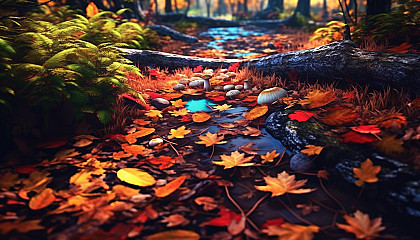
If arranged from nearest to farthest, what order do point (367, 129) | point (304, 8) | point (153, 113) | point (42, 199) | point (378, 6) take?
point (42, 199) < point (367, 129) < point (153, 113) < point (378, 6) < point (304, 8)

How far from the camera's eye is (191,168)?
2.11m

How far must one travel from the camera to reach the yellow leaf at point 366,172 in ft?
5.44

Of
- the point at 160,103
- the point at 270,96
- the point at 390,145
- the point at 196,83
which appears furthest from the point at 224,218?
the point at 196,83

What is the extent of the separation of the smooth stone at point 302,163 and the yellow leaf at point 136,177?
3.58ft

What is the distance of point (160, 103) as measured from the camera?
3.46 meters

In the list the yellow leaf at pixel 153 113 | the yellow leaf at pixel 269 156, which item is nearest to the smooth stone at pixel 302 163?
the yellow leaf at pixel 269 156

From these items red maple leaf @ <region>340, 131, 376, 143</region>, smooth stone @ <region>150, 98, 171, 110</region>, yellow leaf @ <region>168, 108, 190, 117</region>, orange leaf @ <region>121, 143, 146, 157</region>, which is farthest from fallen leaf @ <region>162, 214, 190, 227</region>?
smooth stone @ <region>150, 98, 171, 110</region>

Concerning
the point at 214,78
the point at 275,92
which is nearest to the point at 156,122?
the point at 275,92

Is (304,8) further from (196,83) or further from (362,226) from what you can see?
(362,226)

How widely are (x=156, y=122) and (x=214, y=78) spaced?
1830 mm

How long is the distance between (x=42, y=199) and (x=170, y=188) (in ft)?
2.69

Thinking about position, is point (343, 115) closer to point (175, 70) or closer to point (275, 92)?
point (275, 92)

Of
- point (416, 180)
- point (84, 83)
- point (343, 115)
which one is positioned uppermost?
point (84, 83)

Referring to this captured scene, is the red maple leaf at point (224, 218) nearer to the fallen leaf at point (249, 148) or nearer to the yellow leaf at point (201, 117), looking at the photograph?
the fallen leaf at point (249, 148)
